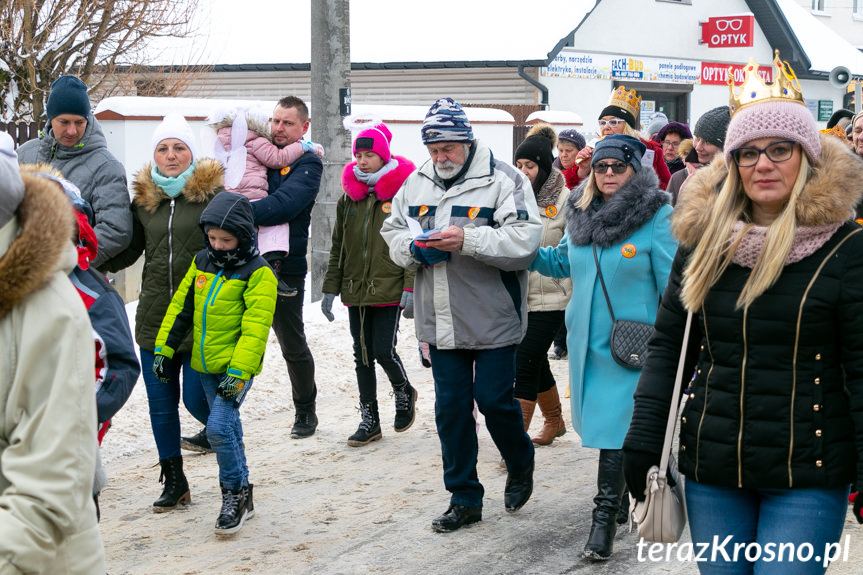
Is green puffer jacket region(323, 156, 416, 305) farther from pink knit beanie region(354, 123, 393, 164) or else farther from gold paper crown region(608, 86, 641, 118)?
gold paper crown region(608, 86, 641, 118)

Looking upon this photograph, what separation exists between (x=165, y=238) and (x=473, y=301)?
175 cm

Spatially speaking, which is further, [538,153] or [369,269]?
[369,269]

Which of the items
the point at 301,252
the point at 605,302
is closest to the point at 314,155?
the point at 301,252

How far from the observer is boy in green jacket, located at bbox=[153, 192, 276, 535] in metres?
5.52

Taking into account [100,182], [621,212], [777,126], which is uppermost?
[777,126]

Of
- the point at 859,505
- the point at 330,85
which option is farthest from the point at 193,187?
the point at 330,85

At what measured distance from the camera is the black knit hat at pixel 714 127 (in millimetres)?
7473

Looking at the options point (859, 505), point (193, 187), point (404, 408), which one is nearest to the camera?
point (859, 505)

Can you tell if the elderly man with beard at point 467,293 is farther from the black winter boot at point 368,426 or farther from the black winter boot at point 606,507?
the black winter boot at point 368,426

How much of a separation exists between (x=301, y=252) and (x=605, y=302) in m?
2.84

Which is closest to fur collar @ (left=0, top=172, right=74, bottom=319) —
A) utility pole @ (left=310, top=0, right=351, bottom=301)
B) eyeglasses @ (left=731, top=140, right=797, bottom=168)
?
eyeglasses @ (left=731, top=140, right=797, bottom=168)

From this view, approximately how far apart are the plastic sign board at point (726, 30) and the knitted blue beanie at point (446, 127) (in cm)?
2511

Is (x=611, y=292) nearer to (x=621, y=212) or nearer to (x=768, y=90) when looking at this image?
(x=621, y=212)

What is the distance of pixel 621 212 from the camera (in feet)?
17.1
